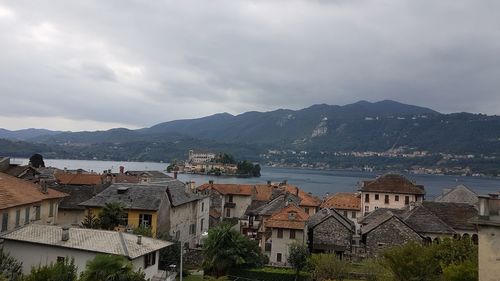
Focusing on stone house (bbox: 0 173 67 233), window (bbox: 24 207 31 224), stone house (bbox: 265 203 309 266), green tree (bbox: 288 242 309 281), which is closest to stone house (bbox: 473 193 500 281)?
green tree (bbox: 288 242 309 281)

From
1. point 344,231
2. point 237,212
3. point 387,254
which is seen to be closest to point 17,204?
point 387,254

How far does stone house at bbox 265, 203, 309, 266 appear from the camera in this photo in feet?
165

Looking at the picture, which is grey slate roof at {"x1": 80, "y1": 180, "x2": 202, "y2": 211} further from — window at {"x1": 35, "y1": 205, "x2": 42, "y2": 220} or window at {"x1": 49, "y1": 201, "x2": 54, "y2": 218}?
window at {"x1": 35, "y1": 205, "x2": 42, "y2": 220}

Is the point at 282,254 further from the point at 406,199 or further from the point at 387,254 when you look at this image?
the point at 406,199

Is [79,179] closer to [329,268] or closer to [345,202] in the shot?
[345,202]

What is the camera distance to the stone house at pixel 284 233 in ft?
165

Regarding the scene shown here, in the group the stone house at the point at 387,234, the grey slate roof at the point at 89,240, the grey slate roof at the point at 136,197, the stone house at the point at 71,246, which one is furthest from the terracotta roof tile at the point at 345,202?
the stone house at the point at 71,246

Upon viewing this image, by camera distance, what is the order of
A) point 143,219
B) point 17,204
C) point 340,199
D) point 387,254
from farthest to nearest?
point 340,199 → point 143,219 → point 17,204 → point 387,254

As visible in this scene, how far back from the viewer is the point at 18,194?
4144 centimetres

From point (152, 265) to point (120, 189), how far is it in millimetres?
18968

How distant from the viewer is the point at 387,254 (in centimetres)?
3061

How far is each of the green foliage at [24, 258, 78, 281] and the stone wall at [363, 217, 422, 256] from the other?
3238 cm

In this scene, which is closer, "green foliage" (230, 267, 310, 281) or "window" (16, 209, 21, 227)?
"window" (16, 209, 21, 227)

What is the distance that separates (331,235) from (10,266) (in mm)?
32899
